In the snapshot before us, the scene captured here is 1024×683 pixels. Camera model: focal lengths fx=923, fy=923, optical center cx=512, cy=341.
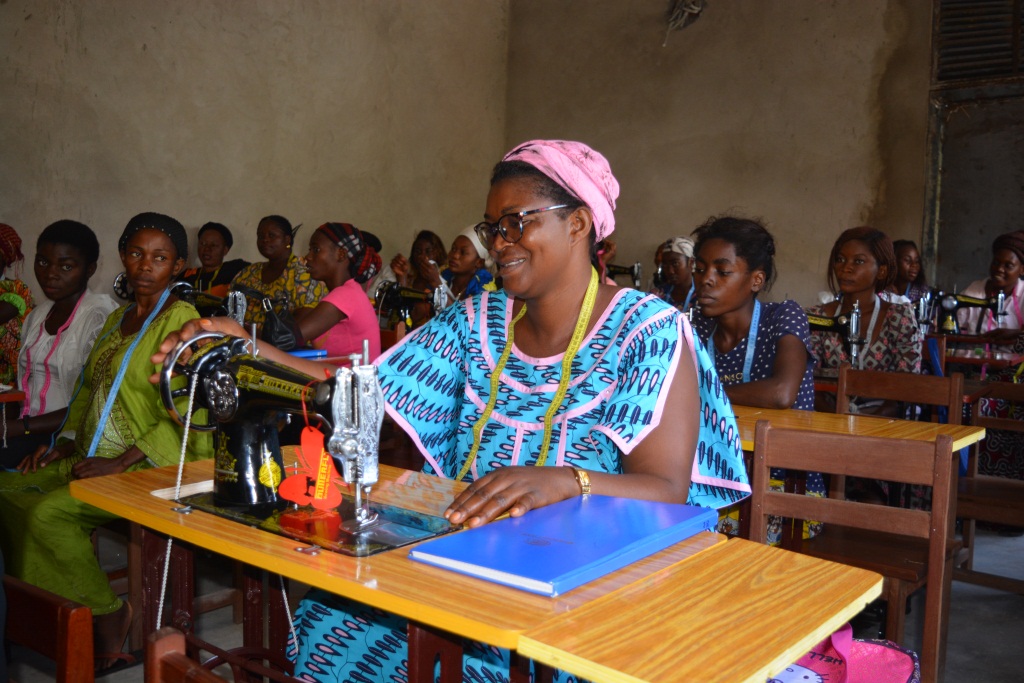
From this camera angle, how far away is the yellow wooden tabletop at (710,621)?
92cm

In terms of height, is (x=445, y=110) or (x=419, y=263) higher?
(x=445, y=110)

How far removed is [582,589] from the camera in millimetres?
1107

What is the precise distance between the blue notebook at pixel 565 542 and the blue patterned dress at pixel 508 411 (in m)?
0.24

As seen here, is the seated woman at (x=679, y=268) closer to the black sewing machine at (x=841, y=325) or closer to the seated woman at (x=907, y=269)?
the seated woman at (x=907, y=269)

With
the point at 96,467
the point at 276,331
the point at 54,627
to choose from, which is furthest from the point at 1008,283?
the point at 54,627

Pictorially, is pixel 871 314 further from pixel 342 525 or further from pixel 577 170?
pixel 342 525

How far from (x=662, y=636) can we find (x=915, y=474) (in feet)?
3.98

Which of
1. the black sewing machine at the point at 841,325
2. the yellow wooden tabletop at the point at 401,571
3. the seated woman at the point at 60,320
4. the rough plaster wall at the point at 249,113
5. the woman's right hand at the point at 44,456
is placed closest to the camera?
the yellow wooden tabletop at the point at 401,571

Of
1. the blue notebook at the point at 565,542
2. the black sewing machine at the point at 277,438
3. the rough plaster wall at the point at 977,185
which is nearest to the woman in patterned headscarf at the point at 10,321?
the black sewing machine at the point at 277,438

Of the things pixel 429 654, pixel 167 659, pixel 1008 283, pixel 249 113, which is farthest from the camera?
pixel 249 113

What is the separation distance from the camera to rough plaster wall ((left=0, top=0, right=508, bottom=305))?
632 centimetres

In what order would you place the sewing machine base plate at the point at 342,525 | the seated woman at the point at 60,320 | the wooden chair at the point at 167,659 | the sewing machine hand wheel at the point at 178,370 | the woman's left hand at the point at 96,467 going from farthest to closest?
the seated woman at the point at 60,320, the woman's left hand at the point at 96,467, the sewing machine hand wheel at the point at 178,370, the sewing machine base plate at the point at 342,525, the wooden chair at the point at 167,659

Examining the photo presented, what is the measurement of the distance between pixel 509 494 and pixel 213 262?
6057 mm

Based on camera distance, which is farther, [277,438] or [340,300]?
[340,300]
